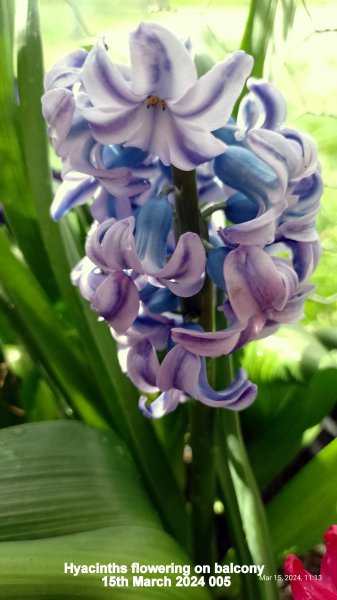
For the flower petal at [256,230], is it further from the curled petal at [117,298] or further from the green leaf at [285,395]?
the green leaf at [285,395]

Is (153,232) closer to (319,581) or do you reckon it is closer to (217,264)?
(217,264)

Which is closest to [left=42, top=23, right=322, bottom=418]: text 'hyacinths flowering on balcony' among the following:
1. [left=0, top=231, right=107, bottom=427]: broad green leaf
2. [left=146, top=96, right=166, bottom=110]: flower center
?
[left=146, top=96, right=166, bottom=110]: flower center

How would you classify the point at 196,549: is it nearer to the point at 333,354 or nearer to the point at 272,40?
the point at 333,354

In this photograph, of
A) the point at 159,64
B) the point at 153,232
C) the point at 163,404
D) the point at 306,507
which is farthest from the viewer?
the point at 306,507

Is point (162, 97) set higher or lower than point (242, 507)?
higher

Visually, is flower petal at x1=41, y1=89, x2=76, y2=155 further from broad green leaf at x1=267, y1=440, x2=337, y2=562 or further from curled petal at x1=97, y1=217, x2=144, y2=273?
broad green leaf at x1=267, y1=440, x2=337, y2=562

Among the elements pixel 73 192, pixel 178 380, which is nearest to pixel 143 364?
pixel 178 380

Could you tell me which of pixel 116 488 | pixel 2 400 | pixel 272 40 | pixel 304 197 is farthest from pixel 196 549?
pixel 272 40
